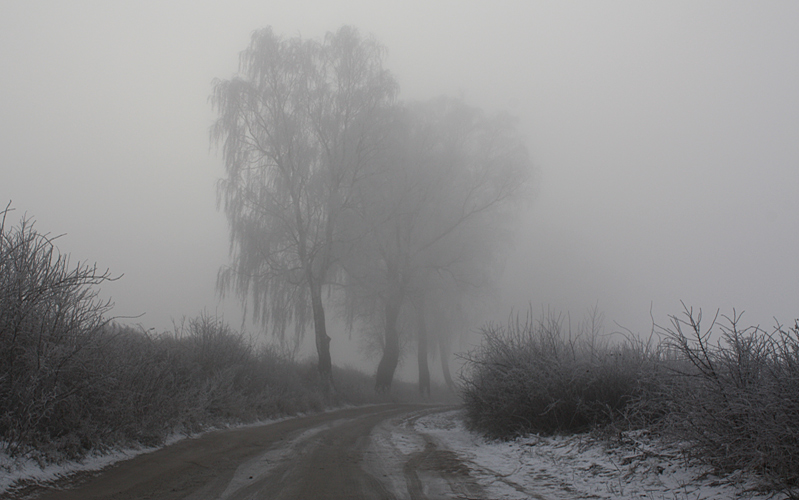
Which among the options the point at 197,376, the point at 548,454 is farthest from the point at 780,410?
the point at 197,376

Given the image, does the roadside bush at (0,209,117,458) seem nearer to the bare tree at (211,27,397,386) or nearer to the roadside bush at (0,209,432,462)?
the roadside bush at (0,209,432,462)

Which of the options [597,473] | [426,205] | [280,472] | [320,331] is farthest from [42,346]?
[426,205]

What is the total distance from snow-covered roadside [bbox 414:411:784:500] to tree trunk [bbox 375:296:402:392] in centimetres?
1396

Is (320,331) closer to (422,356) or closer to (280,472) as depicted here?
(422,356)

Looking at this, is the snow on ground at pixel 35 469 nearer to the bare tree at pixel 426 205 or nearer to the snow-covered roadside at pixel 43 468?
the snow-covered roadside at pixel 43 468

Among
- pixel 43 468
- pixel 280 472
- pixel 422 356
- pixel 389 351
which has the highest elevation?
pixel 389 351

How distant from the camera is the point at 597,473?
4.07 metres

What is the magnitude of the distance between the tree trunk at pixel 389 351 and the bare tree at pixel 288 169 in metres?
3.38

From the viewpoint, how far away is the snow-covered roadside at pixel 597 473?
3199mm

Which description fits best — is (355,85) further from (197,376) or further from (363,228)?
(197,376)

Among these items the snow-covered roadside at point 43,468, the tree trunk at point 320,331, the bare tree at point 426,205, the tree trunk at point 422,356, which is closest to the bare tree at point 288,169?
the tree trunk at point 320,331

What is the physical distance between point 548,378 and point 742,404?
271 centimetres

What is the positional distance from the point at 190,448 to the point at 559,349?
464cm

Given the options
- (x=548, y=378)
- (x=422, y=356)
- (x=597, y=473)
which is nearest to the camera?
(x=597, y=473)
